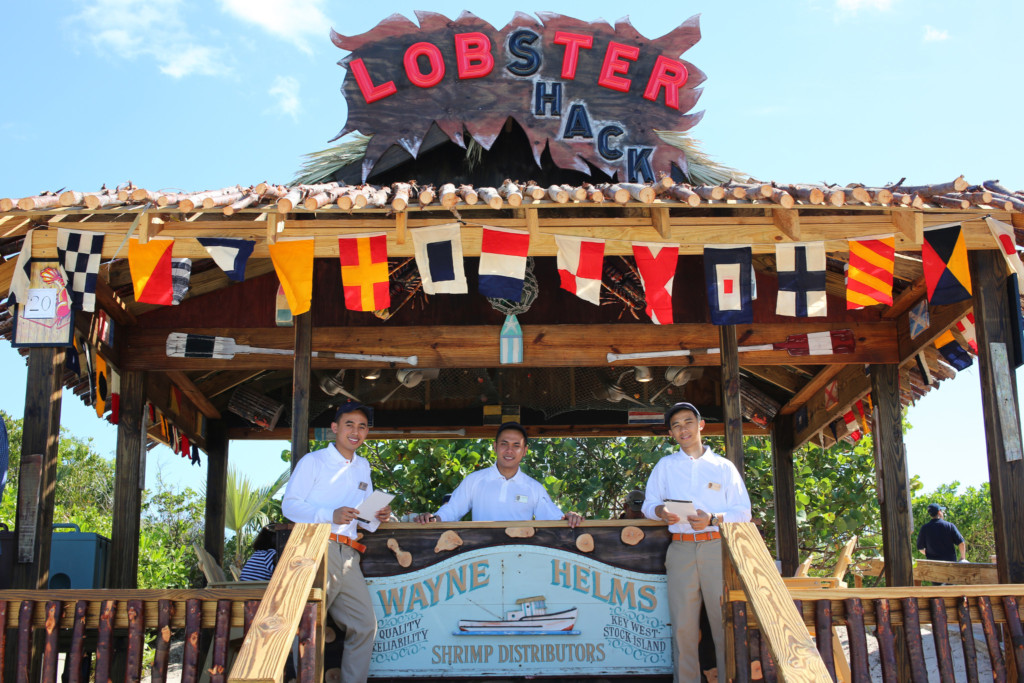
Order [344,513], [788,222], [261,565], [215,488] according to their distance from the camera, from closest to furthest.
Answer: [344,513]
[788,222]
[261,565]
[215,488]

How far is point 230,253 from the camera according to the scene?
21.8 feet

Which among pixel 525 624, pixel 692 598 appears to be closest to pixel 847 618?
pixel 692 598

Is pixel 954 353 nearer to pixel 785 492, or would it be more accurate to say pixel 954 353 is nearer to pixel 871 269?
pixel 871 269

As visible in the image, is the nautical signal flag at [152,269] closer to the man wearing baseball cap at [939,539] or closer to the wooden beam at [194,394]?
the wooden beam at [194,394]

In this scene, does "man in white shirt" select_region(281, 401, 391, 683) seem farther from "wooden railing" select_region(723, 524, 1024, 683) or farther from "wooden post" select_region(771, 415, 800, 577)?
"wooden post" select_region(771, 415, 800, 577)

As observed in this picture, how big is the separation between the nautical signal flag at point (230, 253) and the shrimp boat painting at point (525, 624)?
9.33ft

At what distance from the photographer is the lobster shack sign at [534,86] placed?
8.97 meters

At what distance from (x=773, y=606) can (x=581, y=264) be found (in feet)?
10.6

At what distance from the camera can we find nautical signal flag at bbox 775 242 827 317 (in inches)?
271

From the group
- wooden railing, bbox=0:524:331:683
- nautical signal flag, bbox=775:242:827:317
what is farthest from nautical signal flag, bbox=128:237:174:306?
nautical signal flag, bbox=775:242:827:317

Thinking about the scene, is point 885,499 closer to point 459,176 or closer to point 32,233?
point 459,176

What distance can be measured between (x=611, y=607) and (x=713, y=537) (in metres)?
0.72

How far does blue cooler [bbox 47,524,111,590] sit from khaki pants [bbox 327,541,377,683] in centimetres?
373

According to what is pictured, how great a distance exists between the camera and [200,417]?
36.7 ft
